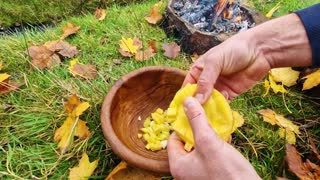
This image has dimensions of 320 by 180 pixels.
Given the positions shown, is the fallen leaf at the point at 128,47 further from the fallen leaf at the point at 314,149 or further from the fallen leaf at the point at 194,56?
the fallen leaf at the point at 314,149

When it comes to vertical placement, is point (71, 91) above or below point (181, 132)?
below

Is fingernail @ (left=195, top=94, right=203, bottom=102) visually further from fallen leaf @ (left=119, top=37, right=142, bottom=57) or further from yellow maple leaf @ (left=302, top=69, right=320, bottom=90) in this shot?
fallen leaf @ (left=119, top=37, right=142, bottom=57)

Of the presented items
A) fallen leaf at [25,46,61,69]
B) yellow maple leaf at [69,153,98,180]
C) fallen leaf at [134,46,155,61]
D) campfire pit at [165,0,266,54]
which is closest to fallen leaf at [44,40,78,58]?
fallen leaf at [25,46,61,69]

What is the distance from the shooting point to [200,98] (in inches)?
60.8

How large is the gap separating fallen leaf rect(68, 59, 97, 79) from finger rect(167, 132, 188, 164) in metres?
0.99

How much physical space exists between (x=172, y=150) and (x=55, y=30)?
1768mm

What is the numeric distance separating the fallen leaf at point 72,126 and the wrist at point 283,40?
37.3 inches

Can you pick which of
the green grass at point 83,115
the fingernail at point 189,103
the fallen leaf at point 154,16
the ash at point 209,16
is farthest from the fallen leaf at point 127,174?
the fallen leaf at point 154,16

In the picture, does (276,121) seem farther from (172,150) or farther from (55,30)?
(55,30)

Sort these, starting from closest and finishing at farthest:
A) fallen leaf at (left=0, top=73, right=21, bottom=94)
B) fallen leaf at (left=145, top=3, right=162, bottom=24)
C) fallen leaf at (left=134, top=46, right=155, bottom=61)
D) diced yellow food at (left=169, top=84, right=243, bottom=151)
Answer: diced yellow food at (left=169, top=84, right=243, bottom=151), fallen leaf at (left=0, top=73, right=21, bottom=94), fallen leaf at (left=134, top=46, right=155, bottom=61), fallen leaf at (left=145, top=3, right=162, bottom=24)

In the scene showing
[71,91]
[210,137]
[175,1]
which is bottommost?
[71,91]

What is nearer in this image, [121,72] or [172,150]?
[172,150]

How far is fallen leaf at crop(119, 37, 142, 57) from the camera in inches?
100

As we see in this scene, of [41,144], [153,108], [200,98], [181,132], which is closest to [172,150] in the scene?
[181,132]
